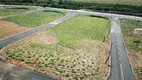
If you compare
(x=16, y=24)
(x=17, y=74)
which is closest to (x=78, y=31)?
(x=16, y=24)

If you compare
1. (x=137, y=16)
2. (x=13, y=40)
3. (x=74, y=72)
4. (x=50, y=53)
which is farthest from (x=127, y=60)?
(x=137, y=16)

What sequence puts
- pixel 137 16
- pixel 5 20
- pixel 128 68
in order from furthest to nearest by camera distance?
pixel 137 16, pixel 5 20, pixel 128 68

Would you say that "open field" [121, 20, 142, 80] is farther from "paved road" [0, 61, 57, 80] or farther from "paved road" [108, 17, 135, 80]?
"paved road" [0, 61, 57, 80]

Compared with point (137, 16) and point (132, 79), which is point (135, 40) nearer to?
point (132, 79)

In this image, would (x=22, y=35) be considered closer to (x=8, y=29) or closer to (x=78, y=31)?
(x=8, y=29)

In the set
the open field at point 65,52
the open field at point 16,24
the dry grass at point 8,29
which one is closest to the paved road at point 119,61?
the open field at point 65,52

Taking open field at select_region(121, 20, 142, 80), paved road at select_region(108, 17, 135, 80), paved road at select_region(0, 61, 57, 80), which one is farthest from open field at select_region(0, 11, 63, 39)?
open field at select_region(121, 20, 142, 80)
